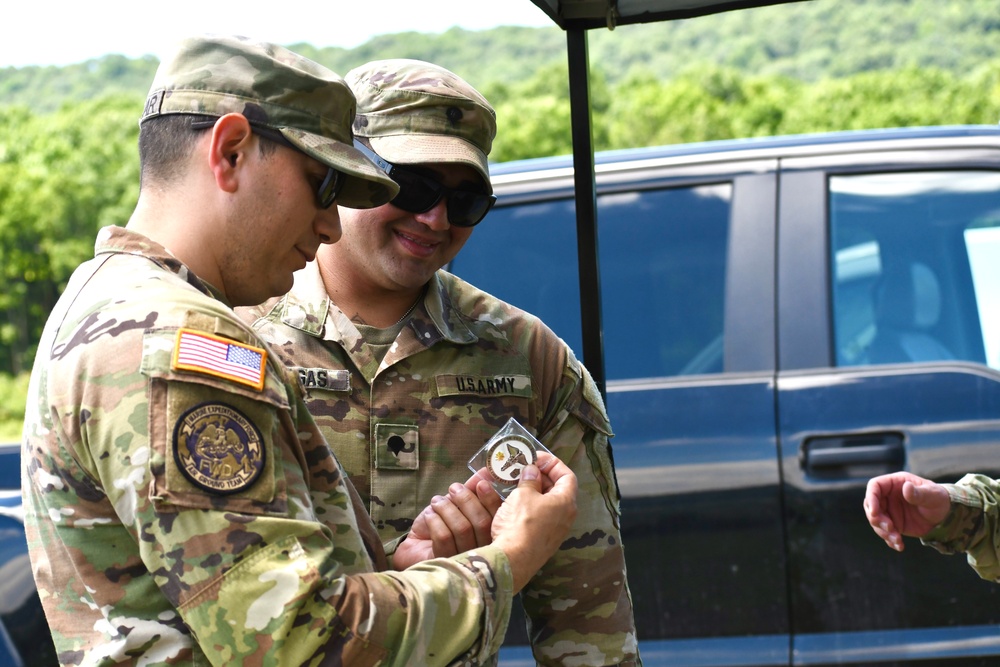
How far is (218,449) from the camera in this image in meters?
1.15

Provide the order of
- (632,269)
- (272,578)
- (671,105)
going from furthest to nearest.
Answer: (671,105)
(632,269)
(272,578)

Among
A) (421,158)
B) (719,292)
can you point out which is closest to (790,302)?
(719,292)

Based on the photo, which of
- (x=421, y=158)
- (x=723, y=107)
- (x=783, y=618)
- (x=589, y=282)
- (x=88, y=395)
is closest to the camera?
(x=88, y=395)

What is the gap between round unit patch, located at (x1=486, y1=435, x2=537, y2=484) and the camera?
162 centimetres

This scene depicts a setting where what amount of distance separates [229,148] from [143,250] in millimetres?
160

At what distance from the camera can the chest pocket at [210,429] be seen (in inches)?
44.5

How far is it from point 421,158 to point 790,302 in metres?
1.56

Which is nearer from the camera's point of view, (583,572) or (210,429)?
(210,429)

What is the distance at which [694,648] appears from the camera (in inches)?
117

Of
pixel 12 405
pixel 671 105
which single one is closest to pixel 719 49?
pixel 671 105

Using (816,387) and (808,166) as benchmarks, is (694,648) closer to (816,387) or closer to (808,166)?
(816,387)

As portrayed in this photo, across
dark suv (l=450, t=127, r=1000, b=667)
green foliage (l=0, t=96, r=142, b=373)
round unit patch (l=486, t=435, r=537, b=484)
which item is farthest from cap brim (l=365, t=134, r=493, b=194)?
green foliage (l=0, t=96, r=142, b=373)

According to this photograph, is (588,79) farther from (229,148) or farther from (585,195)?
(229,148)

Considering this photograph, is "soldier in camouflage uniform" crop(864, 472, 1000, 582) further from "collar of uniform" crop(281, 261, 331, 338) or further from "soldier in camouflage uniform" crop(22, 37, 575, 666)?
"collar of uniform" crop(281, 261, 331, 338)
